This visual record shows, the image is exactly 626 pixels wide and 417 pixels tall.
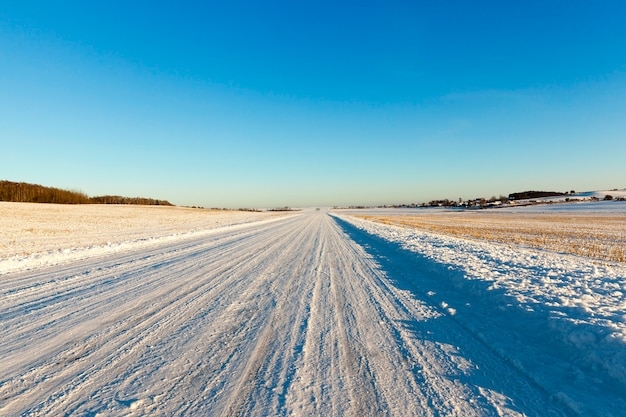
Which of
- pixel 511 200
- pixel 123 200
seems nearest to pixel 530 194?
pixel 511 200

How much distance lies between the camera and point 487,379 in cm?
328

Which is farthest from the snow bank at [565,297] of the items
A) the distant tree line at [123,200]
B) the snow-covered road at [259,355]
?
the distant tree line at [123,200]

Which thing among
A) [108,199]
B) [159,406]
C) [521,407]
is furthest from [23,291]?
[108,199]

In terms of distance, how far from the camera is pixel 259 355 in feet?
12.3

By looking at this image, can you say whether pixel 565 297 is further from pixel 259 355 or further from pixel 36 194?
pixel 36 194

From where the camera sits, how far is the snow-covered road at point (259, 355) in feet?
9.31

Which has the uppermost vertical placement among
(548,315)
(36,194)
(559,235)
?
(36,194)

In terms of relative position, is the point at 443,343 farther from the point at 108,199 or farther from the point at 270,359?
the point at 108,199

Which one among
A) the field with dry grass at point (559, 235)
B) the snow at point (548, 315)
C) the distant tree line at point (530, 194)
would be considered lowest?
the field with dry grass at point (559, 235)

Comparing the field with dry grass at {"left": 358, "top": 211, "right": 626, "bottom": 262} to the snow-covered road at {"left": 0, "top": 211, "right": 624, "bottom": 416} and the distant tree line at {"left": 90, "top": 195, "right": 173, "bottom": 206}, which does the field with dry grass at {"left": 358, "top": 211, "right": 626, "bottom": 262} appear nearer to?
the snow-covered road at {"left": 0, "top": 211, "right": 624, "bottom": 416}

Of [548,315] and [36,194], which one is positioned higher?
[36,194]

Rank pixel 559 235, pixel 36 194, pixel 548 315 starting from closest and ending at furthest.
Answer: pixel 548 315 → pixel 559 235 → pixel 36 194

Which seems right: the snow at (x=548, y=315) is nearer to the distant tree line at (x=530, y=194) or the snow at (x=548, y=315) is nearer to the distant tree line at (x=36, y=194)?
the distant tree line at (x=36, y=194)

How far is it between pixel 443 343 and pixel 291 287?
12.4 feet
